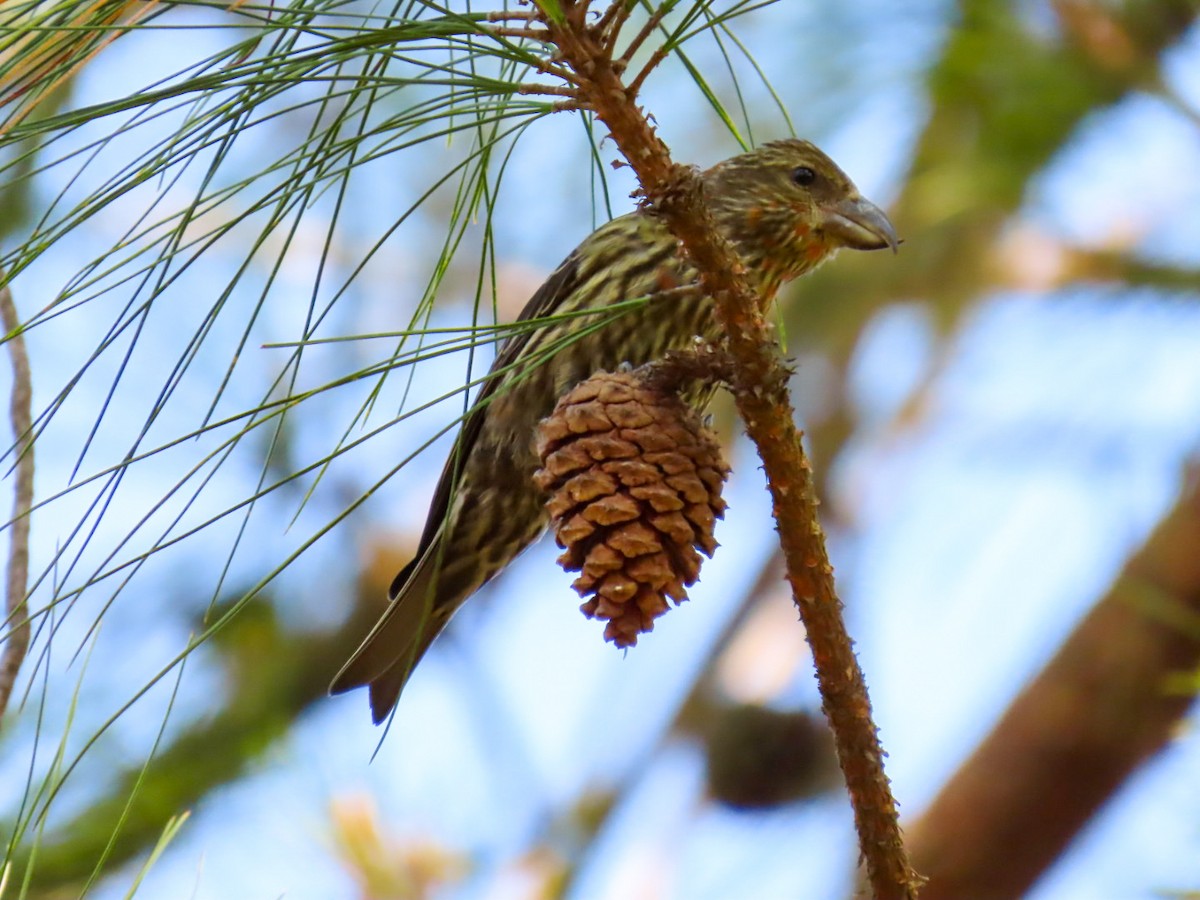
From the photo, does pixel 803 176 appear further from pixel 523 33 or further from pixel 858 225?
pixel 523 33

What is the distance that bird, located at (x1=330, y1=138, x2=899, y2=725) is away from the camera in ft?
7.98

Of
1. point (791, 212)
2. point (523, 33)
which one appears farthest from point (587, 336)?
point (523, 33)

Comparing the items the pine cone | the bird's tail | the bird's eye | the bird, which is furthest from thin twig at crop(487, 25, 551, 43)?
the bird's eye

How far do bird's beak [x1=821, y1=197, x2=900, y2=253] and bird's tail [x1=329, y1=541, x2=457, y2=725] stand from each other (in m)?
0.90

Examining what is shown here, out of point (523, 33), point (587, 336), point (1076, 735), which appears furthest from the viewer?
point (1076, 735)

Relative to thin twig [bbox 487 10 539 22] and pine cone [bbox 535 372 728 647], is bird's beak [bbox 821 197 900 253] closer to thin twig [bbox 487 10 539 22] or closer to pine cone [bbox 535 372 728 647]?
pine cone [bbox 535 372 728 647]

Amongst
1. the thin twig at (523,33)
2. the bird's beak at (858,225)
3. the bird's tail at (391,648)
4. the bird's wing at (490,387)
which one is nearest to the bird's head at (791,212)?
the bird's beak at (858,225)

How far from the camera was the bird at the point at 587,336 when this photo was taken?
243 cm

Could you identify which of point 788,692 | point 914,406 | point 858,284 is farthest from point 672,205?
point 914,406

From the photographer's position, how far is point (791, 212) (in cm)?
269

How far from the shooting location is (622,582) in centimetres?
162

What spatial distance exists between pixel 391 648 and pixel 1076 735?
1416mm

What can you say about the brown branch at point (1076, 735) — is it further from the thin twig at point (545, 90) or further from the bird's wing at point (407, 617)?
the thin twig at point (545, 90)

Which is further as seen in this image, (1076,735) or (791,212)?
(1076,735)
